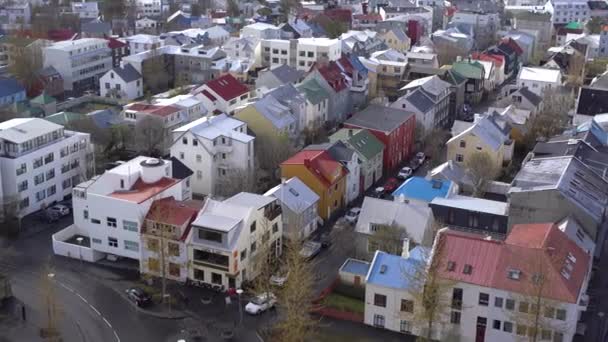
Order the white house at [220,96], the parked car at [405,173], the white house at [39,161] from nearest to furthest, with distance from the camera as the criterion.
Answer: the white house at [39,161], the parked car at [405,173], the white house at [220,96]

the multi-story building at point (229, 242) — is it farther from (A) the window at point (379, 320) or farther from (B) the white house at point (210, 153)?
(B) the white house at point (210, 153)

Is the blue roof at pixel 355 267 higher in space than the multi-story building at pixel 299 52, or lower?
lower

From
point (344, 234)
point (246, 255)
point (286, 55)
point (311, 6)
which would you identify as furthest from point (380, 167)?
point (311, 6)

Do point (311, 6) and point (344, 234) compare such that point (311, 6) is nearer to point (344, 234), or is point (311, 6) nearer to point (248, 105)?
point (248, 105)

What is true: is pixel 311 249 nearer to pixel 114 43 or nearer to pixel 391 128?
pixel 391 128

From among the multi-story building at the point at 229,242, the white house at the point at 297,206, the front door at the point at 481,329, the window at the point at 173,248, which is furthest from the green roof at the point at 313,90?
the front door at the point at 481,329

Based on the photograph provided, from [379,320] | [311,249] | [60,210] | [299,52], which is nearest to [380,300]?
[379,320]
